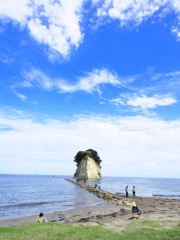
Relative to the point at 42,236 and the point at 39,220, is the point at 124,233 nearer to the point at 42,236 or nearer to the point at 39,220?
the point at 42,236

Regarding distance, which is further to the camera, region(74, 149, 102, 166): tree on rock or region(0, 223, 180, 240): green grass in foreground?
region(74, 149, 102, 166): tree on rock

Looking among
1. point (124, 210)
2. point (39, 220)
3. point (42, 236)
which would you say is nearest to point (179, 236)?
point (42, 236)

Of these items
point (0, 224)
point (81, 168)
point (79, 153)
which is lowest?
point (0, 224)

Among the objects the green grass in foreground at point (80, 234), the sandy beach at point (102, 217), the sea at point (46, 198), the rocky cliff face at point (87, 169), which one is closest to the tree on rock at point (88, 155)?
the rocky cliff face at point (87, 169)

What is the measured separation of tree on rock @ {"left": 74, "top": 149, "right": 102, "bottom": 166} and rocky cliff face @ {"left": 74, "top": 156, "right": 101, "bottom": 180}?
3.22 meters

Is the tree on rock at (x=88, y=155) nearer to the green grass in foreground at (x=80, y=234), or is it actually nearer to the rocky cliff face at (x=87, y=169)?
the rocky cliff face at (x=87, y=169)

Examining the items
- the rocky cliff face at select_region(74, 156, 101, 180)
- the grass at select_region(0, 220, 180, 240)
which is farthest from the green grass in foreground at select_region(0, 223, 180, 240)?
the rocky cliff face at select_region(74, 156, 101, 180)

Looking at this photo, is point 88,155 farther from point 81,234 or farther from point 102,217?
point 81,234

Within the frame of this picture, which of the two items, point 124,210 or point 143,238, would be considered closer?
point 143,238

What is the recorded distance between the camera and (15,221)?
21.8 metres

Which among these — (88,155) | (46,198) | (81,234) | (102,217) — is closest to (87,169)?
(88,155)

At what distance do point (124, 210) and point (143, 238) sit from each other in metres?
14.9

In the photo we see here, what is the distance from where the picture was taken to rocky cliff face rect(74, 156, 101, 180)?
10956 cm

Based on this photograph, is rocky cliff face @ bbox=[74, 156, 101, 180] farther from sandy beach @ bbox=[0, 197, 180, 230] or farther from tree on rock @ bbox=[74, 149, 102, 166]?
sandy beach @ bbox=[0, 197, 180, 230]
